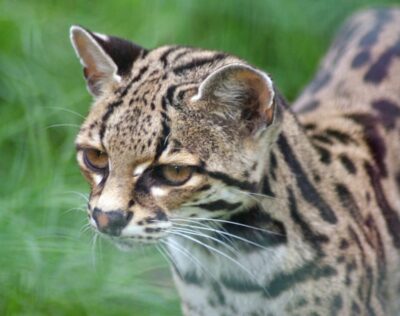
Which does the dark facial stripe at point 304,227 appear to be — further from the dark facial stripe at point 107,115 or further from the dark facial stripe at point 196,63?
the dark facial stripe at point 107,115

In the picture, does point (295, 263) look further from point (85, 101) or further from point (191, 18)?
point (191, 18)

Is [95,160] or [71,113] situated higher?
[71,113]

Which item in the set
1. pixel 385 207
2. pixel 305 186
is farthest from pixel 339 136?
pixel 305 186

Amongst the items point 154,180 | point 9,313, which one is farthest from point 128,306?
point 154,180

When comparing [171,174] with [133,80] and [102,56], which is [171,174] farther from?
[102,56]

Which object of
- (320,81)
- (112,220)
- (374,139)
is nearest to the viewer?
(112,220)

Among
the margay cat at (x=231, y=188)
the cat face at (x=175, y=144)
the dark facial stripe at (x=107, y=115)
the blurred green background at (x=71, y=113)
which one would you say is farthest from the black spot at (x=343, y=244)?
the dark facial stripe at (x=107, y=115)
